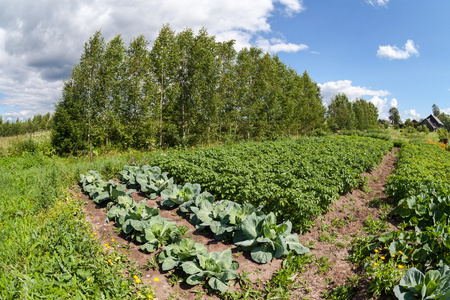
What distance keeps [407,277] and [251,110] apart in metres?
19.2

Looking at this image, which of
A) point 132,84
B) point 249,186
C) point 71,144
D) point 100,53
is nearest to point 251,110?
point 132,84

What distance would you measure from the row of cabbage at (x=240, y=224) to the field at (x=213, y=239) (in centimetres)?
2

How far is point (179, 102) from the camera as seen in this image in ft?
56.4

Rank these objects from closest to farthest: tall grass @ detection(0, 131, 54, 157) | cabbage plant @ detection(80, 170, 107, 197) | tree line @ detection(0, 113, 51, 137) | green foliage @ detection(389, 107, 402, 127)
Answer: cabbage plant @ detection(80, 170, 107, 197) → tall grass @ detection(0, 131, 54, 157) → tree line @ detection(0, 113, 51, 137) → green foliage @ detection(389, 107, 402, 127)

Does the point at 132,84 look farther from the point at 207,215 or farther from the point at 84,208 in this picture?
the point at 207,215

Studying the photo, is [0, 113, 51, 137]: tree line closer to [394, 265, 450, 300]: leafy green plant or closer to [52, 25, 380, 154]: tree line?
[52, 25, 380, 154]: tree line

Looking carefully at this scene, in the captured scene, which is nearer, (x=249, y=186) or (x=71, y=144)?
(x=249, y=186)

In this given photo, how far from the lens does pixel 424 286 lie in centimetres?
273

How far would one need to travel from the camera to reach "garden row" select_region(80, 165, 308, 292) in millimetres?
3691

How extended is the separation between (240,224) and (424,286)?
2.57 m

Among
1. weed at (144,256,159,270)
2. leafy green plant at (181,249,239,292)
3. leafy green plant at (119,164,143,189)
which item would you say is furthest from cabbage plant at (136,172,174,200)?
leafy green plant at (181,249,239,292)

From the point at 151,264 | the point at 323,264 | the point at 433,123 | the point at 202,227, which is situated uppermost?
the point at 433,123

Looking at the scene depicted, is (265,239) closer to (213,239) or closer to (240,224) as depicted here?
(240,224)

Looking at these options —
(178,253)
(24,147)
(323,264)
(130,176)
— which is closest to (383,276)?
(323,264)
